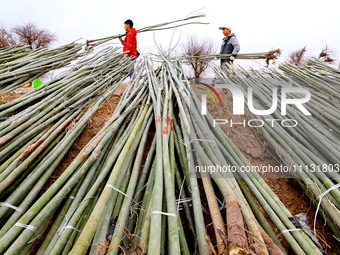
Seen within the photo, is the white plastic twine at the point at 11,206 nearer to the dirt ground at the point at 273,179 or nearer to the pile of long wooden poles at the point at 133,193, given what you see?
the pile of long wooden poles at the point at 133,193

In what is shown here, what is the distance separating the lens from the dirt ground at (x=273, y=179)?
146 cm

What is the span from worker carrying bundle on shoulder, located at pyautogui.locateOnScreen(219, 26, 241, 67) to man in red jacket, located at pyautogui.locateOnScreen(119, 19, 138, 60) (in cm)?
168

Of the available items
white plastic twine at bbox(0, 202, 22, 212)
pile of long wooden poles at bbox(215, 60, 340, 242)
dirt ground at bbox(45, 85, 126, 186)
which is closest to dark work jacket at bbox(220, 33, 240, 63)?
pile of long wooden poles at bbox(215, 60, 340, 242)

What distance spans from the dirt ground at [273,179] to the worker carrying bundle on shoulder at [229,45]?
1837 millimetres

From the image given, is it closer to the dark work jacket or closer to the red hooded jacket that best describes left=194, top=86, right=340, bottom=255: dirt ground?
the dark work jacket

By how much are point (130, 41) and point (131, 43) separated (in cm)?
4

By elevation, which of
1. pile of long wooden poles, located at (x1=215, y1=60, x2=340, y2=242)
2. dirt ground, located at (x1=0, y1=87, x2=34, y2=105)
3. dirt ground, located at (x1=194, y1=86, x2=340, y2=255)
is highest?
dirt ground, located at (x1=0, y1=87, x2=34, y2=105)

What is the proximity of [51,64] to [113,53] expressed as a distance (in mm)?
1104

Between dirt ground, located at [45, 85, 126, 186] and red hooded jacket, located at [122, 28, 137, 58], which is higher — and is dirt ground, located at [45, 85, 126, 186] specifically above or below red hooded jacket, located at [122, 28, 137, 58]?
below

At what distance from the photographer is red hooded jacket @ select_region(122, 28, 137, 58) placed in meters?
4.83

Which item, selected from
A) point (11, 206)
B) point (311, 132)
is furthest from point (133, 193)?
point (311, 132)

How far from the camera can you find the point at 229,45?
4.71 meters

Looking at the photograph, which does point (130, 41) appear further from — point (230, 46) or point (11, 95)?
point (11, 95)
